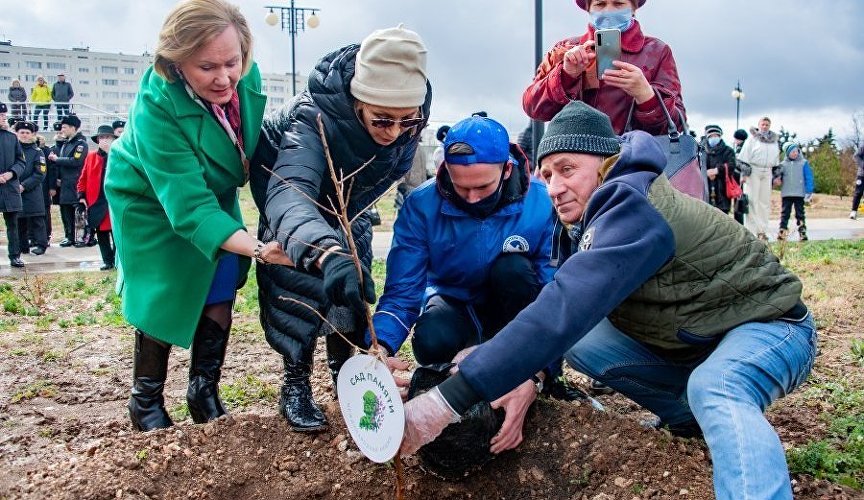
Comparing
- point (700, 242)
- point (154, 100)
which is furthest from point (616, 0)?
point (154, 100)

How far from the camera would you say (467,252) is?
122 inches

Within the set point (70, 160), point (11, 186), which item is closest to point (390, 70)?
point (11, 186)

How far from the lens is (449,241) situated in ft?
10.1

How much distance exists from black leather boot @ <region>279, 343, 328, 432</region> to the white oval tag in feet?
2.59

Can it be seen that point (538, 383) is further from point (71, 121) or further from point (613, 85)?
point (71, 121)

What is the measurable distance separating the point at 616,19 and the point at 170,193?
2096 millimetres

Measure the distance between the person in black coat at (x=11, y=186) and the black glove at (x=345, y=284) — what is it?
8615 millimetres

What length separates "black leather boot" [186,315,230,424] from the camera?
308cm

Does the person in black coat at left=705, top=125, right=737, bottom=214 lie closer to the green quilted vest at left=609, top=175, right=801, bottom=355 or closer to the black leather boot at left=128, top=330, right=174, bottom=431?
the green quilted vest at left=609, top=175, right=801, bottom=355

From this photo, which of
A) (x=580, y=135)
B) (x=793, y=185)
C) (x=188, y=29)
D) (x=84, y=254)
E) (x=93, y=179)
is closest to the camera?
(x=580, y=135)

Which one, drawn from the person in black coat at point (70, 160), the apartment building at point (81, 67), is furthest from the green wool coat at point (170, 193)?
the apartment building at point (81, 67)

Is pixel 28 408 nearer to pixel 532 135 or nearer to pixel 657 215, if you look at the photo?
pixel 657 215

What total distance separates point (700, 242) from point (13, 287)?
7372 mm

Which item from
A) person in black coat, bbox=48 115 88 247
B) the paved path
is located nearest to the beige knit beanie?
the paved path
